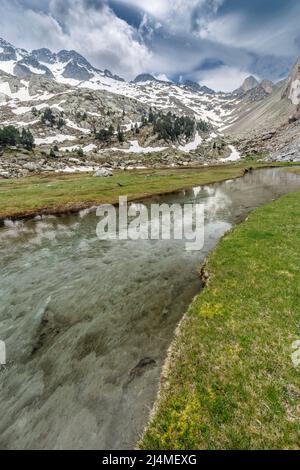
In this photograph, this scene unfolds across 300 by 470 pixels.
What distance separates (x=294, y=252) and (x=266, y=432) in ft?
47.4

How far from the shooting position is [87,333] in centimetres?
1354

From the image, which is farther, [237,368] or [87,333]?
[87,333]

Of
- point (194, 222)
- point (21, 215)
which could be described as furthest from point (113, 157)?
point (194, 222)

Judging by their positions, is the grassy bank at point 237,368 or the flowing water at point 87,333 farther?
the flowing water at point 87,333

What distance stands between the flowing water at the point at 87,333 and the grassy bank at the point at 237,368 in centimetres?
117

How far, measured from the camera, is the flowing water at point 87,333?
346 inches

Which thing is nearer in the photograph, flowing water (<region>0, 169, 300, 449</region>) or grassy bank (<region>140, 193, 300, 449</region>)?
grassy bank (<region>140, 193, 300, 449</region>)

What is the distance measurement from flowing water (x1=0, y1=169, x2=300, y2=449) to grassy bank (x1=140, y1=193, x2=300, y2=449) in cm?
117

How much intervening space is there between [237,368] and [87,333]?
8.22m

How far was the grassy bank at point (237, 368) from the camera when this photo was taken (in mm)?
7457

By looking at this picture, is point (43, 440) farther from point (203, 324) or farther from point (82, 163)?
point (82, 163)

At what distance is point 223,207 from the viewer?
136ft

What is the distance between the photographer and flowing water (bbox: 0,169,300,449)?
346 inches

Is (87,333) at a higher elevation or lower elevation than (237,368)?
lower
